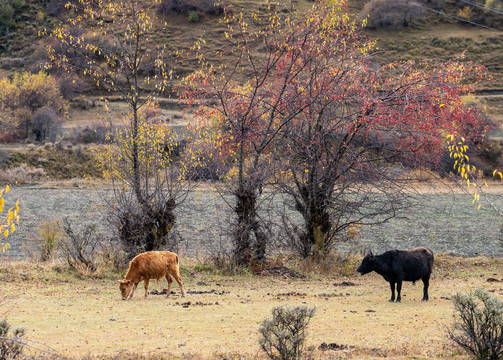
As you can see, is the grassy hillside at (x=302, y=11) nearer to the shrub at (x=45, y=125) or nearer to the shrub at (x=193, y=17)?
the shrub at (x=193, y=17)

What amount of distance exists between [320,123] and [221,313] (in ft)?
26.0

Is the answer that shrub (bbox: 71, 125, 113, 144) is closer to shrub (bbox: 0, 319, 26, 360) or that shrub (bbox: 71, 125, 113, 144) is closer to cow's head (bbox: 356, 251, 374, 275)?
cow's head (bbox: 356, 251, 374, 275)

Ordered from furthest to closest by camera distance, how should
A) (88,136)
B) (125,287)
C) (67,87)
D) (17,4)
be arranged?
(17,4) < (67,87) < (88,136) < (125,287)

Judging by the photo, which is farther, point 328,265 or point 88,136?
point 88,136

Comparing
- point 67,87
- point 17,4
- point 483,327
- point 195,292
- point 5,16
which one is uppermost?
point 17,4

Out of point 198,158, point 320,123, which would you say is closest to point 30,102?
point 198,158

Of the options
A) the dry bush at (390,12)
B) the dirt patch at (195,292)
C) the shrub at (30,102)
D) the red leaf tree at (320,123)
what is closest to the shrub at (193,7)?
the dry bush at (390,12)

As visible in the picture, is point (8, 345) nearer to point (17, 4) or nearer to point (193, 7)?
point (193, 7)

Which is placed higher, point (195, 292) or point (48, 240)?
point (195, 292)

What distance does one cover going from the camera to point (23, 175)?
4691 cm

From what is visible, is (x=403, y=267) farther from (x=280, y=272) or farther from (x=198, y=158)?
(x=198, y=158)

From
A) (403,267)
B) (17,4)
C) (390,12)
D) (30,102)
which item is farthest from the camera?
(17,4)

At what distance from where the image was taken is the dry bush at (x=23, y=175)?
149 ft

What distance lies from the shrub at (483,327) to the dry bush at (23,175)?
41453 millimetres
